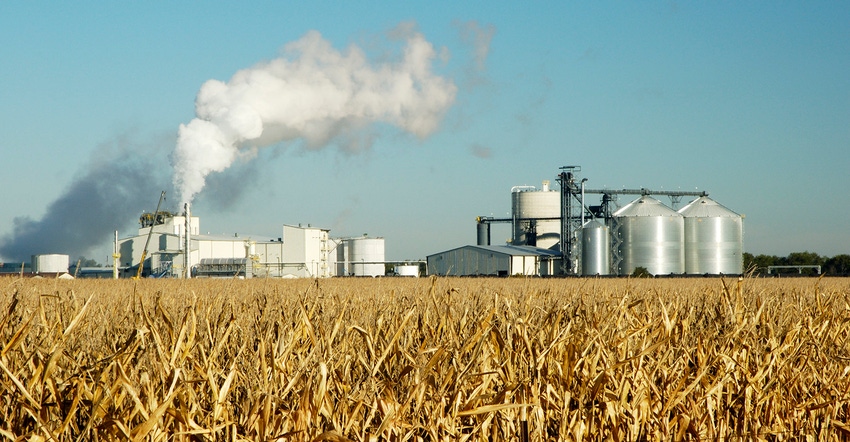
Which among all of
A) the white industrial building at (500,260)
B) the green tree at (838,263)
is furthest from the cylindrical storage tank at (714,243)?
the green tree at (838,263)

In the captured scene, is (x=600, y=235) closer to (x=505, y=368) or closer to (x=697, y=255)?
(x=697, y=255)

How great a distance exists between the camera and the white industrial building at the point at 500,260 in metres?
62.4

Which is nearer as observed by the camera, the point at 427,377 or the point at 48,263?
the point at 427,377

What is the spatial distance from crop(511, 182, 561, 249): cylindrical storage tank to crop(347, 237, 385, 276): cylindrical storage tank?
502 inches

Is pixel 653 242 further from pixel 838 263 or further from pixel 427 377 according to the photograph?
pixel 427 377

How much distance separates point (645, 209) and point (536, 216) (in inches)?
817

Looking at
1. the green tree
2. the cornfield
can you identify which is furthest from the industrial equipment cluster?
the cornfield

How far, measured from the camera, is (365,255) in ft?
261

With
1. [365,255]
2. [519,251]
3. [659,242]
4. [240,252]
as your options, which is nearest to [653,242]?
[659,242]

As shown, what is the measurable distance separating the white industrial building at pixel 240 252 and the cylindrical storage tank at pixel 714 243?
29044 millimetres

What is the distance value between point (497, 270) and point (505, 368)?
193 ft

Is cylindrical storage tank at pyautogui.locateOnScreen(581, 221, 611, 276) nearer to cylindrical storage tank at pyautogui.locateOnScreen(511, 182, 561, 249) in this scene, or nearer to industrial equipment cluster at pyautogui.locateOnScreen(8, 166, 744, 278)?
industrial equipment cluster at pyautogui.locateOnScreen(8, 166, 744, 278)

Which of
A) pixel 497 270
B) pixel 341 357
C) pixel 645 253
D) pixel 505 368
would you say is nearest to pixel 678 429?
pixel 505 368

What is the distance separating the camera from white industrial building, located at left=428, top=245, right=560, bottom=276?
6238 cm
